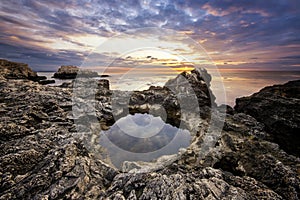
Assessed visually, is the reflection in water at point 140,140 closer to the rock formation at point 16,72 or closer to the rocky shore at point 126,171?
the rocky shore at point 126,171

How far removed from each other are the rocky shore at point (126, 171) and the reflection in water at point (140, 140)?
5.30 ft

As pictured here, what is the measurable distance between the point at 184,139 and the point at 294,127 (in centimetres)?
1728

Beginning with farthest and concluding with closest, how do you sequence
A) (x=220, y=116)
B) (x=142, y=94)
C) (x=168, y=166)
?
(x=142, y=94) < (x=220, y=116) < (x=168, y=166)

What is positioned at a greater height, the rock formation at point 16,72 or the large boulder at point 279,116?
the rock formation at point 16,72

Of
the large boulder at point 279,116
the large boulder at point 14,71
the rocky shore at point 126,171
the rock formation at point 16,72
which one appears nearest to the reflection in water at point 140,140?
the rocky shore at point 126,171

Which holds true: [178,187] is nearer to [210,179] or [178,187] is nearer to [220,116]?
[210,179]

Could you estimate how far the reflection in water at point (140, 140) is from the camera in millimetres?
18156

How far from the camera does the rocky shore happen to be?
1160 centimetres

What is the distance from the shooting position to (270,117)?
1048 inches

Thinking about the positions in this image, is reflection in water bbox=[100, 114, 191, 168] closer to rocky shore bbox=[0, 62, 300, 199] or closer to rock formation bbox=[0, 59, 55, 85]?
rocky shore bbox=[0, 62, 300, 199]

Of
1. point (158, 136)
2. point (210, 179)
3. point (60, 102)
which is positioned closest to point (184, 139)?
point (158, 136)

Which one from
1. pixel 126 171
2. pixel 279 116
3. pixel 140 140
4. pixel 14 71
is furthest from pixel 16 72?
pixel 279 116

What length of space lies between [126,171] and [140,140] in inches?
256

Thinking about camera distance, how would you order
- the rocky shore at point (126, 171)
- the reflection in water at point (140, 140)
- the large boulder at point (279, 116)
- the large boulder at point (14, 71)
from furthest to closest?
1. the large boulder at point (14, 71)
2. the large boulder at point (279, 116)
3. the reflection in water at point (140, 140)
4. the rocky shore at point (126, 171)
